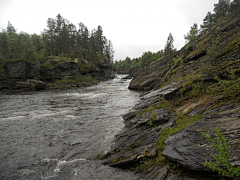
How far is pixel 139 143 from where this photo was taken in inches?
358

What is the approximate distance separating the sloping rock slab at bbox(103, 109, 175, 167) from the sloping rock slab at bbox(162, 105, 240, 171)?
135cm

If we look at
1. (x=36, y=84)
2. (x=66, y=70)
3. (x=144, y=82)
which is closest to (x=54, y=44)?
(x=66, y=70)


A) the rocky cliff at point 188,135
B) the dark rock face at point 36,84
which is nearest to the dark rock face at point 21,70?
the dark rock face at point 36,84

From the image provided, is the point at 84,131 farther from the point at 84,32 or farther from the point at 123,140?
the point at 84,32

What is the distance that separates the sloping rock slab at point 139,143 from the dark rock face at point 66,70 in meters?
56.0

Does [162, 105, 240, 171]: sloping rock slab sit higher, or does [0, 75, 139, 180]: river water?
[162, 105, 240, 171]: sloping rock slab

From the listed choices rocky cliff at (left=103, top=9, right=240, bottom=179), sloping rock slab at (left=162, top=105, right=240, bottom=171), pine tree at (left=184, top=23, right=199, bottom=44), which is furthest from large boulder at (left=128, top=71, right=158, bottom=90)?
sloping rock slab at (left=162, top=105, right=240, bottom=171)

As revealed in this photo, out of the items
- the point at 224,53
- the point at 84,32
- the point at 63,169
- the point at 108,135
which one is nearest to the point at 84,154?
the point at 63,169

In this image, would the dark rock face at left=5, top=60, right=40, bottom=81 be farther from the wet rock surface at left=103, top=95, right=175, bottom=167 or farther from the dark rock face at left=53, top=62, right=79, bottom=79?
the wet rock surface at left=103, top=95, right=175, bottom=167

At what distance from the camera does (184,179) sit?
527 centimetres

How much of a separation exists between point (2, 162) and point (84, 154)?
5.78m

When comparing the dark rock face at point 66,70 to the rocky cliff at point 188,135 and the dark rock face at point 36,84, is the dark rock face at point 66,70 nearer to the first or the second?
the dark rock face at point 36,84

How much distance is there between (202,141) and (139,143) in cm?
421

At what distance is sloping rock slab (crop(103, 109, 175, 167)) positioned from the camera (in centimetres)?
779
